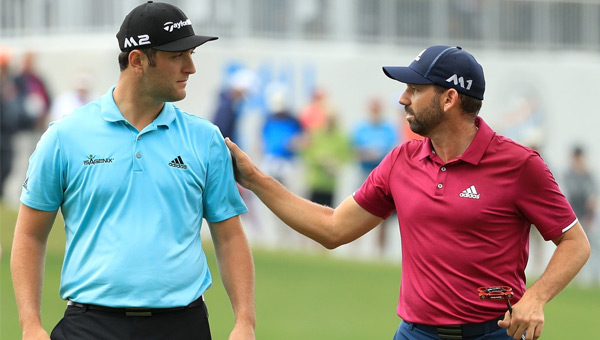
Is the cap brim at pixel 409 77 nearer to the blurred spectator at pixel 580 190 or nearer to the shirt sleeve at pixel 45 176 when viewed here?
the shirt sleeve at pixel 45 176

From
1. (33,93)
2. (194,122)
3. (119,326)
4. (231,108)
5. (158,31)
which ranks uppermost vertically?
(158,31)

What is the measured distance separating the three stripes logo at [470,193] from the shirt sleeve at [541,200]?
0.19 m

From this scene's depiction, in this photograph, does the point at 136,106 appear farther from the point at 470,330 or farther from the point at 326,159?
the point at 326,159

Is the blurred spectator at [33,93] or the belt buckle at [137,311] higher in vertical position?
the belt buckle at [137,311]

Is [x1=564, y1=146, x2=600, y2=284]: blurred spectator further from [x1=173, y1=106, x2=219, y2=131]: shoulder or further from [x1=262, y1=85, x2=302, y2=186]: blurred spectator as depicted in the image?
[x1=173, y1=106, x2=219, y2=131]: shoulder

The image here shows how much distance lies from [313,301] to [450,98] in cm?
1029

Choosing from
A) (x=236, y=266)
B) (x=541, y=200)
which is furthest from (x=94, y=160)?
(x=541, y=200)

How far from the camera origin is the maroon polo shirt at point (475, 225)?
5828 mm

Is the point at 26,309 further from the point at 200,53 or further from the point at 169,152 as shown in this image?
the point at 200,53

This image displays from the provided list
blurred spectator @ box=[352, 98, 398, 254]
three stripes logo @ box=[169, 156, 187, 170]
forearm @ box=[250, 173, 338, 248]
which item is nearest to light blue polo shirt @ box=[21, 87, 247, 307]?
three stripes logo @ box=[169, 156, 187, 170]

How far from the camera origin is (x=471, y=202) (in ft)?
19.2

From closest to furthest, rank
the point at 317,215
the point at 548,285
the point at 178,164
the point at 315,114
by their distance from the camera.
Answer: the point at 178,164
the point at 548,285
the point at 317,215
the point at 315,114

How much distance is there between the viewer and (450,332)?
230 inches

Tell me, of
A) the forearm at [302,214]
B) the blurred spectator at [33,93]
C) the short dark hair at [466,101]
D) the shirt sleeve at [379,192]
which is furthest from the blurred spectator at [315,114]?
the short dark hair at [466,101]
